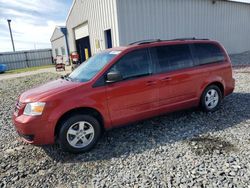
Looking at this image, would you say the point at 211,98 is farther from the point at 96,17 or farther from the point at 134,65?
the point at 96,17

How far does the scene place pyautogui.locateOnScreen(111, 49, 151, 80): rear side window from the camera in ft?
12.9

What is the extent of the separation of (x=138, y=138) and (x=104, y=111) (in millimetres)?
903

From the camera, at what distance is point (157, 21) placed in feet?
40.3

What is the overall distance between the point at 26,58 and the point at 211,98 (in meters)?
33.9

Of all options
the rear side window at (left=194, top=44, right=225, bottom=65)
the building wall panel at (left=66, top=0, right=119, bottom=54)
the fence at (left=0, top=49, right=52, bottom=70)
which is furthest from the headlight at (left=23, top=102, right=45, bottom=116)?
the fence at (left=0, top=49, right=52, bottom=70)

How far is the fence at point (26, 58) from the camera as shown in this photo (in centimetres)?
3186

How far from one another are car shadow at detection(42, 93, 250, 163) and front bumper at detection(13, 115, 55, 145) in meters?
0.43

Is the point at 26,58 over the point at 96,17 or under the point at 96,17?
under

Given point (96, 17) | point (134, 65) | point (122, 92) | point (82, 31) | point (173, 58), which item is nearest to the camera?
point (122, 92)

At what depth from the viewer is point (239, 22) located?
17.4 metres

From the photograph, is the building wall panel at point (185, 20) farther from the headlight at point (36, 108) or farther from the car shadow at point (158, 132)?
the headlight at point (36, 108)

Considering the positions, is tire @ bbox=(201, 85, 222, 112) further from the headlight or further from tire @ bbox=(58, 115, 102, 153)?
the headlight

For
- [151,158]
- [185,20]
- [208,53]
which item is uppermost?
[185,20]

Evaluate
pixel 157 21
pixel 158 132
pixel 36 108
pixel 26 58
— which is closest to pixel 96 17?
pixel 157 21
